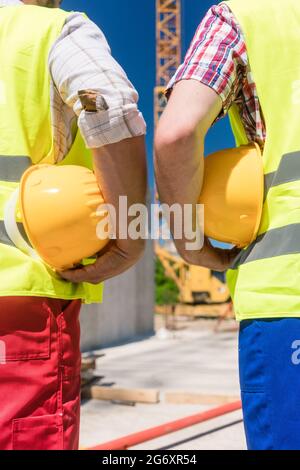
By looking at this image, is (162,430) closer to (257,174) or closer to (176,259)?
(257,174)

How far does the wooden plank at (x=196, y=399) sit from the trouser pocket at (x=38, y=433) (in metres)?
5.12

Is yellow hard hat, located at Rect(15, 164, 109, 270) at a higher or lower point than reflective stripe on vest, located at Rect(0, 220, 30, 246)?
higher

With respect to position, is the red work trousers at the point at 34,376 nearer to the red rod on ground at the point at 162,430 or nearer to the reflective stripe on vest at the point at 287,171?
the reflective stripe on vest at the point at 287,171

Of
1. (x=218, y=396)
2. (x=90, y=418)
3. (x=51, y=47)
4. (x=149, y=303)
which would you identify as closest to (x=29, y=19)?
(x=51, y=47)

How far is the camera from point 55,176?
129cm

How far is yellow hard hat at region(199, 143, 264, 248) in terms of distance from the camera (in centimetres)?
124

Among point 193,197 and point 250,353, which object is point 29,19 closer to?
point 193,197

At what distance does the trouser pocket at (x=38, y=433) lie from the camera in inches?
49.7

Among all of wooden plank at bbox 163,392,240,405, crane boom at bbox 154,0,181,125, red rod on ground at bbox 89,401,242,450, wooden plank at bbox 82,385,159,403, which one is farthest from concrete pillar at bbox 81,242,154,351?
crane boom at bbox 154,0,181,125

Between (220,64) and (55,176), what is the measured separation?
407 millimetres

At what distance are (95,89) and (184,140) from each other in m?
0.21

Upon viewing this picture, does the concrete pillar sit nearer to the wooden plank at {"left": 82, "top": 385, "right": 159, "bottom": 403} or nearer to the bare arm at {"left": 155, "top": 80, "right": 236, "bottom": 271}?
the wooden plank at {"left": 82, "top": 385, "right": 159, "bottom": 403}

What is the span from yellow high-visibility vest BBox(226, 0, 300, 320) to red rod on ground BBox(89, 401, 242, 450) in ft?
9.15
